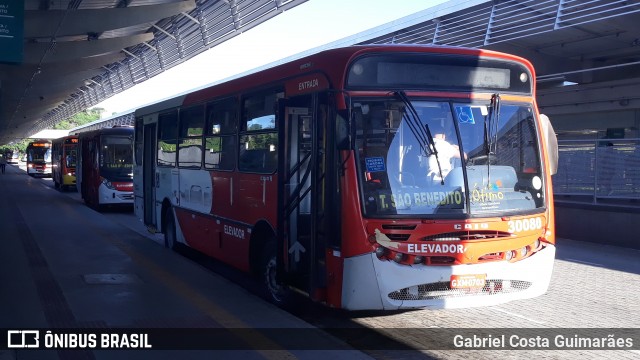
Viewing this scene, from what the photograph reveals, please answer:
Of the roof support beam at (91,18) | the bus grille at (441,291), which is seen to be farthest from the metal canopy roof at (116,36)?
the bus grille at (441,291)

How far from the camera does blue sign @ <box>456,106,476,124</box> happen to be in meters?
6.91

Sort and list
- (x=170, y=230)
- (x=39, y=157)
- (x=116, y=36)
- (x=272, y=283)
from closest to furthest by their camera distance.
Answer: (x=272, y=283)
(x=170, y=230)
(x=116, y=36)
(x=39, y=157)

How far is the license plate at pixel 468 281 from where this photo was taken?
664cm

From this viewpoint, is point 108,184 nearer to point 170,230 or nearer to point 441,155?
point 170,230

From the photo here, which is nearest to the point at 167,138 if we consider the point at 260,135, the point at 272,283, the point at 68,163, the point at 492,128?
the point at 260,135

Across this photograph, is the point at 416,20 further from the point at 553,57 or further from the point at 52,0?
the point at 52,0

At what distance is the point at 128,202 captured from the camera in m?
23.5

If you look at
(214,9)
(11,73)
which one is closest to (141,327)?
(214,9)

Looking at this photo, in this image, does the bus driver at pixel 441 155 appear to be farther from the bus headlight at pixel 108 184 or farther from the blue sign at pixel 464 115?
the bus headlight at pixel 108 184

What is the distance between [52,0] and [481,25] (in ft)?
45.7

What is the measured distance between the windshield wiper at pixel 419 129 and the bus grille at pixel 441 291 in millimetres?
1057

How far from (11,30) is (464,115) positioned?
13.1m

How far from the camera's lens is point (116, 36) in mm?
31391

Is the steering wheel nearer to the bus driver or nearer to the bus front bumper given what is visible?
the bus driver
